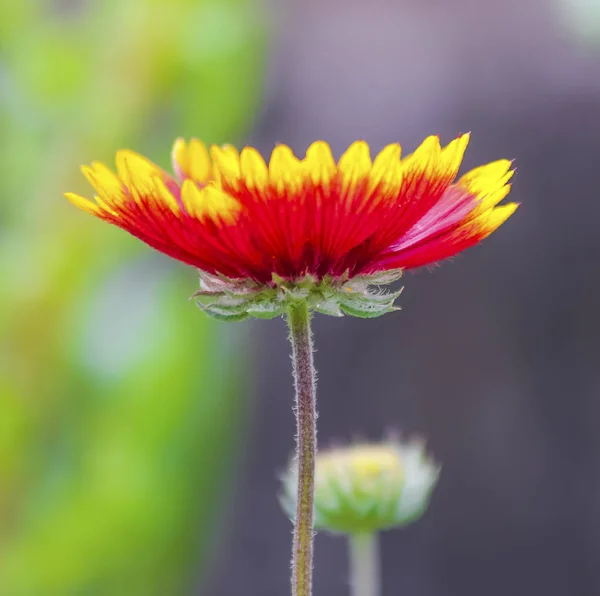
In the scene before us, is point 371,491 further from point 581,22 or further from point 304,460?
point 581,22

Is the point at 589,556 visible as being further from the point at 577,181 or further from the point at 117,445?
the point at 117,445

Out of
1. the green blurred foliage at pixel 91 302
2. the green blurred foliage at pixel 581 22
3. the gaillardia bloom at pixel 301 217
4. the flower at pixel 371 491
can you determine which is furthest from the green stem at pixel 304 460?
the green blurred foliage at pixel 581 22

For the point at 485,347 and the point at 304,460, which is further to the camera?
the point at 485,347

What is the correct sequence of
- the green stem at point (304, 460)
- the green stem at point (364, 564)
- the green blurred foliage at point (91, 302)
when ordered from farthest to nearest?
the green blurred foliage at point (91, 302) → the green stem at point (364, 564) → the green stem at point (304, 460)

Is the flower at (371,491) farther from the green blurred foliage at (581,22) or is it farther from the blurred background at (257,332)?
the green blurred foliage at (581,22)

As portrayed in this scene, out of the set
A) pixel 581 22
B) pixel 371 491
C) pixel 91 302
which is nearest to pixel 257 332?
pixel 91 302

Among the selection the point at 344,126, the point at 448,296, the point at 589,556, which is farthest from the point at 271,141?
the point at 589,556
